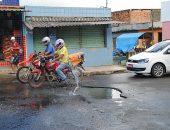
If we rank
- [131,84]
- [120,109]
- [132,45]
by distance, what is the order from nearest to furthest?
1. [120,109]
2. [131,84]
3. [132,45]

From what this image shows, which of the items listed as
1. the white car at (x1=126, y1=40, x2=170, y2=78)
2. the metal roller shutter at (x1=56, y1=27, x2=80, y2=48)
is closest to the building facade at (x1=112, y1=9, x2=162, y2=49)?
the metal roller shutter at (x1=56, y1=27, x2=80, y2=48)

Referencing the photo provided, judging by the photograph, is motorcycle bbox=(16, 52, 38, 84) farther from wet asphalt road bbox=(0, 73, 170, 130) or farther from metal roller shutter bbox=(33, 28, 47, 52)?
metal roller shutter bbox=(33, 28, 47, 52)

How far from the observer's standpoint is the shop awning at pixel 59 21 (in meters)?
21.4

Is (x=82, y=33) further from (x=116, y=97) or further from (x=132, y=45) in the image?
(x=116, y=97)

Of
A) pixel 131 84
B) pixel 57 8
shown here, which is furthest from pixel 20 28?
pixel 131 84

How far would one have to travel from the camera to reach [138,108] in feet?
32.6

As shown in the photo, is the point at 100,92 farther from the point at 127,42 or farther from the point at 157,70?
the point at 127,42

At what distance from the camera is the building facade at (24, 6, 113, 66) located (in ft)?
72.3

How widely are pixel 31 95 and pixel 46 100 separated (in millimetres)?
1213

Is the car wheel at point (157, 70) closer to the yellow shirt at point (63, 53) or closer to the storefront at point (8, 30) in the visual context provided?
the yellow shirt at point (63, 53)

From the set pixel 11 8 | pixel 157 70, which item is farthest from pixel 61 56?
pixel 11 8

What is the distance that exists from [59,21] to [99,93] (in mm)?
10176

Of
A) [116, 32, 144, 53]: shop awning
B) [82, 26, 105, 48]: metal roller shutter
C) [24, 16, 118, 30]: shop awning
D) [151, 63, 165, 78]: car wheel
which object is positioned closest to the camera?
[151, 63, 165, 78]: car wheel

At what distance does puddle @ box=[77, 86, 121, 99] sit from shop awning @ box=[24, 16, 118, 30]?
8009mm
